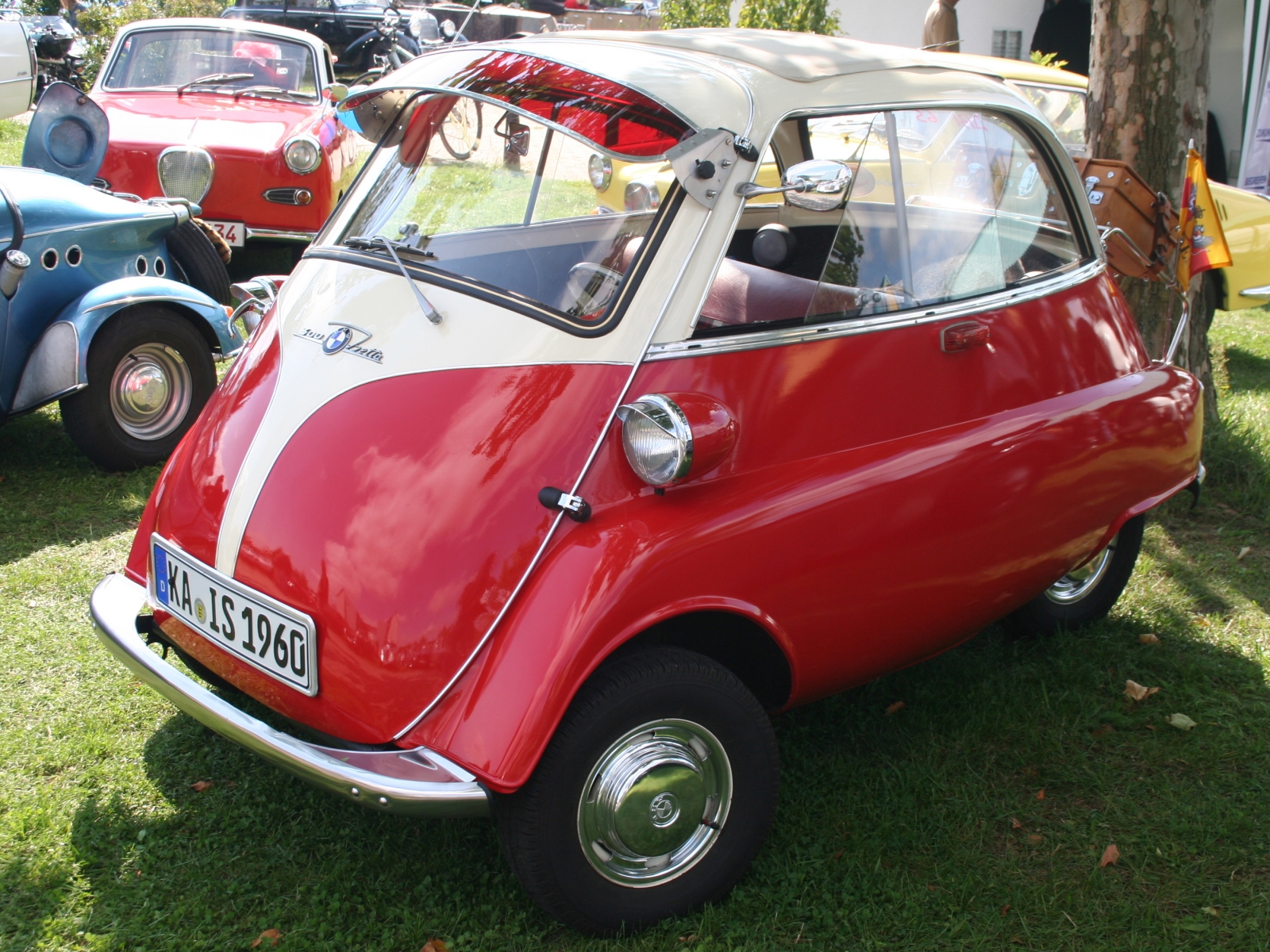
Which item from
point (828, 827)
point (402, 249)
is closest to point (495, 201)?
point (402, 249)

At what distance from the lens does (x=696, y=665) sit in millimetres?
2412

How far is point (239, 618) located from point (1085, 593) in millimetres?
2949

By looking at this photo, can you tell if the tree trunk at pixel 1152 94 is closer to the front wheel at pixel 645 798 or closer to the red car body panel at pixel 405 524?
the front wheel at pixel 645 798

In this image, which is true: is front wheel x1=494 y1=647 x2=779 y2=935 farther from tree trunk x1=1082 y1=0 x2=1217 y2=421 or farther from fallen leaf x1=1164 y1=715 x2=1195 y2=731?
tree trunk x1=1082 y1=0 x2=1217 y2=421

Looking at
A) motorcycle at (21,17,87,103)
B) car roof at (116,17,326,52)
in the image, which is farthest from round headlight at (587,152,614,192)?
motorcycle at (21,17,87,103)

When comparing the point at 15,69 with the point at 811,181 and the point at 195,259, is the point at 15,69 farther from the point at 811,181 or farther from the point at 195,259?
the point at 811,181

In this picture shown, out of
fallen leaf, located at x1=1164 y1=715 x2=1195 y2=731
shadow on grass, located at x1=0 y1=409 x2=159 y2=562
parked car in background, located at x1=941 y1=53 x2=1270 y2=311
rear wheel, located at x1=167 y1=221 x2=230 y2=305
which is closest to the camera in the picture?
fallen leaf, located at x1=1164 y1=715 x2=1195 y2=731

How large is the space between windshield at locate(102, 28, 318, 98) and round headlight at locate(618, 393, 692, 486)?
7.26 m

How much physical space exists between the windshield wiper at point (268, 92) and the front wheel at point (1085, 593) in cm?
696

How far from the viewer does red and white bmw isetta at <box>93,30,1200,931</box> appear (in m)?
2.29

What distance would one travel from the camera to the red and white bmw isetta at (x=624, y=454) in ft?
7.51

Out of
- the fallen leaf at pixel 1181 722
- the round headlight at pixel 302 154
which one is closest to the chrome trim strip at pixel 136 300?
the round headlight at pixel 302 154

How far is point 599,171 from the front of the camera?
3031 millimetres

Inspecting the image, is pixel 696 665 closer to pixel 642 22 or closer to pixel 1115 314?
pixel 1115 314
